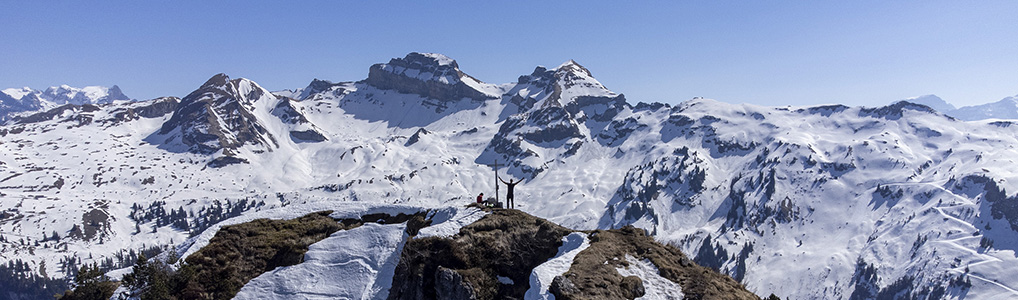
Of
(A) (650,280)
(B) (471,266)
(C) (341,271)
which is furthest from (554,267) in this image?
(C) (341,271)

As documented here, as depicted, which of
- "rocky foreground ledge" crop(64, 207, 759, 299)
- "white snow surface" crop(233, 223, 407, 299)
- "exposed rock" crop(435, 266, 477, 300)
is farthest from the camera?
"white snow surface" crop(233, 223, 407, 299)

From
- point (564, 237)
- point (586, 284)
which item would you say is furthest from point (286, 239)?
point (586, 284)

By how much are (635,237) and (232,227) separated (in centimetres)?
2826

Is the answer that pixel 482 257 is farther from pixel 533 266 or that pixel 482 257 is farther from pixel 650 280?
pixel 650 280

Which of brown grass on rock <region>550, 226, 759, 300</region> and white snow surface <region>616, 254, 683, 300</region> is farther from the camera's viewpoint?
white snow surface <region>616, 254, 683, 300</region>

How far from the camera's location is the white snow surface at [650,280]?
29000 mm

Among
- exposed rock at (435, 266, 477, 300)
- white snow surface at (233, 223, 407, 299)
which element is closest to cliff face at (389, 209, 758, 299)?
exposed rock at (435, 266, 477, 300)

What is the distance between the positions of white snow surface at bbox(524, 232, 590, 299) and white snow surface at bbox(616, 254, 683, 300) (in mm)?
2911

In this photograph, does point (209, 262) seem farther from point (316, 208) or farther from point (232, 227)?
point (316, 208)

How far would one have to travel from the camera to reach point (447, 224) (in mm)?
37750

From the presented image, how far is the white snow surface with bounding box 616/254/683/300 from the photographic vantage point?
2900 centimetres

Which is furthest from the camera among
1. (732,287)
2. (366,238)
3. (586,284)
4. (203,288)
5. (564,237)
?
(366,238)

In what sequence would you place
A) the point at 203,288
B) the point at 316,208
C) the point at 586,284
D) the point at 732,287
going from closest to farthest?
the point at 586,284 → the point at 732,287 → the point at 203,288 → the point at 316,208

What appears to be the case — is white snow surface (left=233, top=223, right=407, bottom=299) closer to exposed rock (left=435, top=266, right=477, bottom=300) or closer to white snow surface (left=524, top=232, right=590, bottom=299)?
exposed rock (left=435, top=266, right=477, bottom=300)
